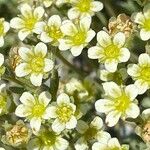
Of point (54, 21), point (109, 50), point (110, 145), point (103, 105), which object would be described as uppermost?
point (54, 21)

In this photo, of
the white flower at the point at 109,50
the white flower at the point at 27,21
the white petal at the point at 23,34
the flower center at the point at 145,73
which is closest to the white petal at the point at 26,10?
the white flower at the point at 27,21

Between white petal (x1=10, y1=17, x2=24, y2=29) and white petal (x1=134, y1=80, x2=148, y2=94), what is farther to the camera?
white petal (x1=10, y1=17, x2=24, y2=29)

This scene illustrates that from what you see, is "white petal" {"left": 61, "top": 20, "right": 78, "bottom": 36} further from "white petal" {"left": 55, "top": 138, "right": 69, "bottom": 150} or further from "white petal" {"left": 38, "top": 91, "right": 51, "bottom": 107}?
"white petal" {"left": 55, "top": 138, "right": 69, "bottom": 150}

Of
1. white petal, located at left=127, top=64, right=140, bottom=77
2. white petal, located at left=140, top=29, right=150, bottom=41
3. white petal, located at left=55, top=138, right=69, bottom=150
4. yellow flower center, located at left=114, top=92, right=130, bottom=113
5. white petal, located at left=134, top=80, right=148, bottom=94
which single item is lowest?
white petal, located at left=55, top=138, right=69, bottom=150

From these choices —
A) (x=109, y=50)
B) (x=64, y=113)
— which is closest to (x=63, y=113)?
(x=64, y=113)

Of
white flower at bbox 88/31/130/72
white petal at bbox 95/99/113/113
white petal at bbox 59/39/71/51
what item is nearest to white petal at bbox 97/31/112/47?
white flower at bbox 88/31/130/72

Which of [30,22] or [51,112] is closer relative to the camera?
[51,112]

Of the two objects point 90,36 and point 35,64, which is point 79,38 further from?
point 35,64
